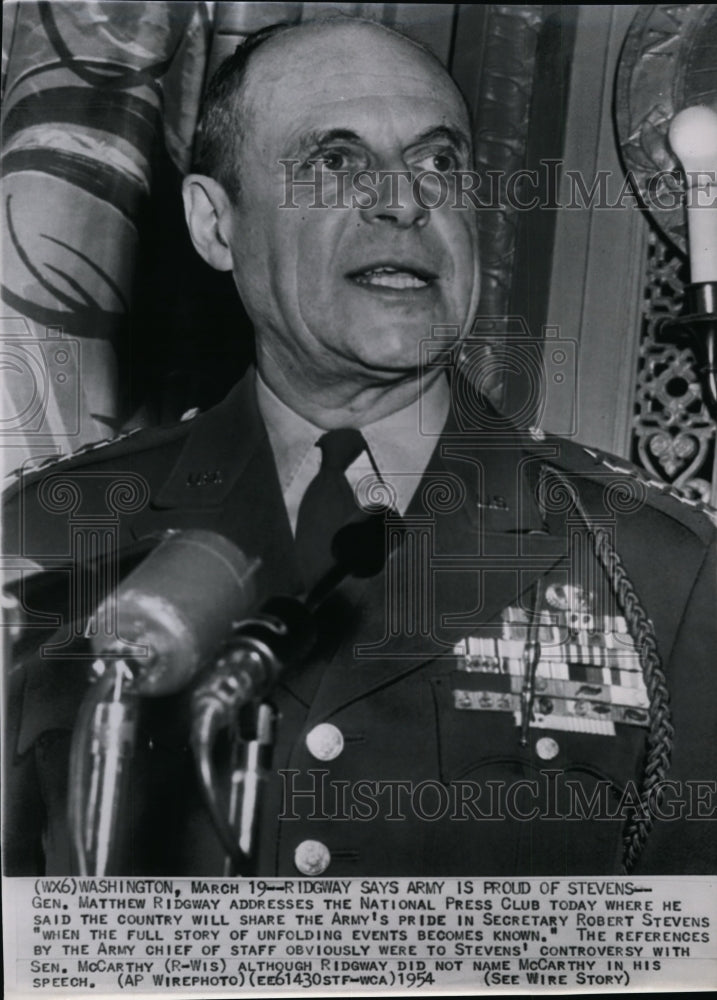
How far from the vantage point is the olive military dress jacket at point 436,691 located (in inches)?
78.5

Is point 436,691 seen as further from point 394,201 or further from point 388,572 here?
point 394,201

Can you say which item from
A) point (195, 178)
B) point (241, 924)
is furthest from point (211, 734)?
point (195, 178)

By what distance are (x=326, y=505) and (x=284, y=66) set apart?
69cm

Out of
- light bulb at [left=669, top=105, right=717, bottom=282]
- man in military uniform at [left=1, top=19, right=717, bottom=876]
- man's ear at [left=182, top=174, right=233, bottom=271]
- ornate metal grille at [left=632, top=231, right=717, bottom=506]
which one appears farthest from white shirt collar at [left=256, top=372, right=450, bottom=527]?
light bulb at [left=669, top=105, right=717, bottom=282]

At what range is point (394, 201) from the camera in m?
2.01

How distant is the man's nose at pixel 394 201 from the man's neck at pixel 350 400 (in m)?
0.24

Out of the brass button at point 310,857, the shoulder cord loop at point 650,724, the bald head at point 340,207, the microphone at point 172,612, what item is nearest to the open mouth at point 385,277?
the bald head at point 340,207

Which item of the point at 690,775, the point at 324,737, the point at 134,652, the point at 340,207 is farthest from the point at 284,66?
the point at 690,775

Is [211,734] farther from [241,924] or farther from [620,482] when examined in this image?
[620,482]

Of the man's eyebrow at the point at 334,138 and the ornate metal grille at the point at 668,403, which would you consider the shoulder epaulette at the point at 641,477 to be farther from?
the man's eyebrow at the point at 334,138

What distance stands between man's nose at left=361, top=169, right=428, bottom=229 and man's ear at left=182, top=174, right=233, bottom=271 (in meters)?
0.23

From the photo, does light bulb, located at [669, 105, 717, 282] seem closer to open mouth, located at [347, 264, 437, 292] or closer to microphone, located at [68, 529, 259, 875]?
open mouth, located at [347, 264, 437, 292]

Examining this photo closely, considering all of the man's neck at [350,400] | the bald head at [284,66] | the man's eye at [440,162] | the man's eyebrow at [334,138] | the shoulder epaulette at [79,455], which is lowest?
the shoulder epaulette at [79,455]

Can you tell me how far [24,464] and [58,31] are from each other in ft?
2.33
